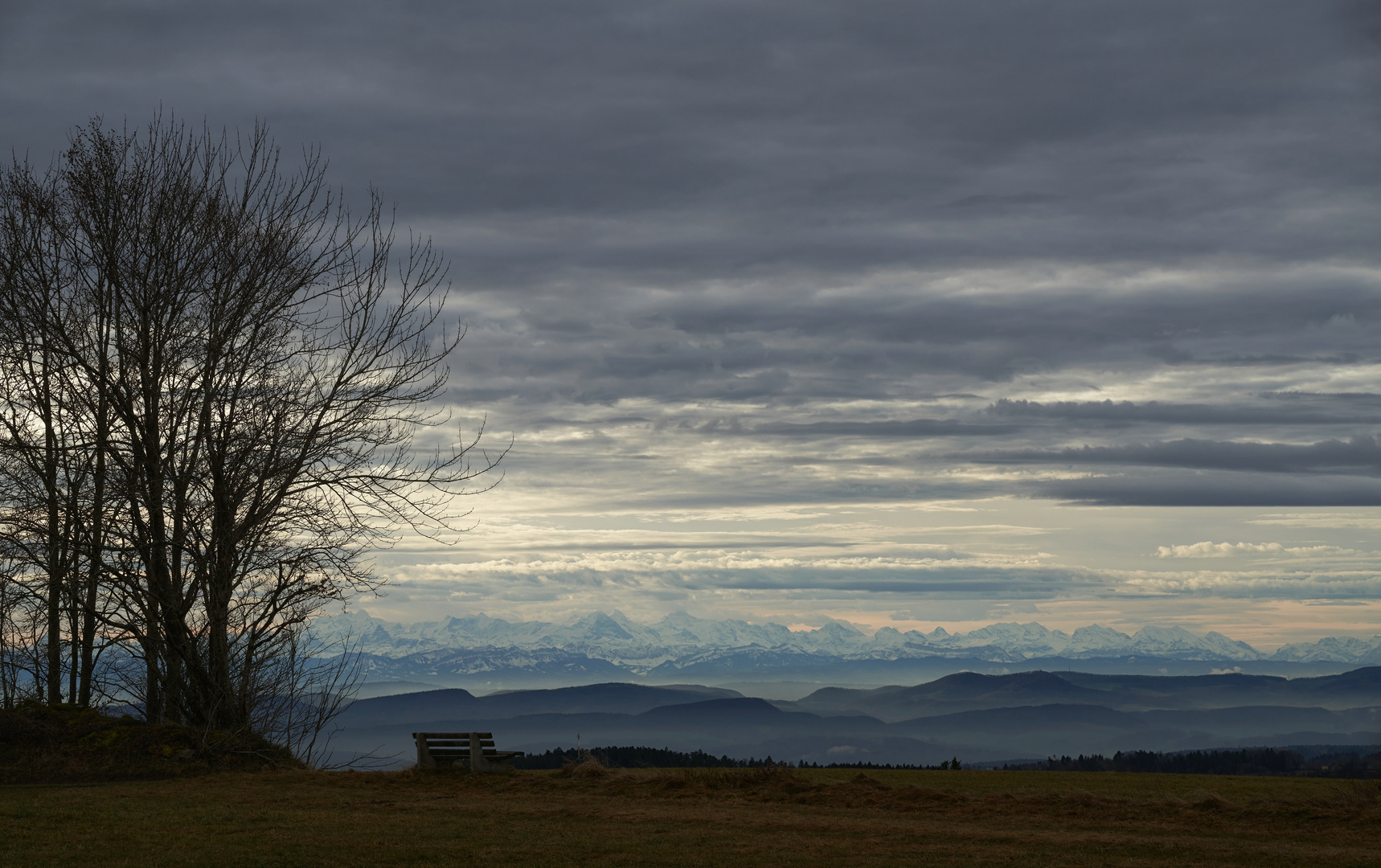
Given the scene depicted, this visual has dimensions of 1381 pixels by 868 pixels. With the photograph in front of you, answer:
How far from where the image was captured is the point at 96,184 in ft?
85.1

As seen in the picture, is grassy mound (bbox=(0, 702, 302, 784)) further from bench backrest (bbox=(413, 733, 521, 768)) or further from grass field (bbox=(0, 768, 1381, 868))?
bench backrest (bbox=(413, 733, 521, 768))

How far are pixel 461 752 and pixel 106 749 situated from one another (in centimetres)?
774

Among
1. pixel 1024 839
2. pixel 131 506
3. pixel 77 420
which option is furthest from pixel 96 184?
pixel 1024 839

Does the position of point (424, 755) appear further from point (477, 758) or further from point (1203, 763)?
point (1203, 763)

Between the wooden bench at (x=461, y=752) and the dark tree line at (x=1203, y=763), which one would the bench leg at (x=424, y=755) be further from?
the dark tree line at (x=1203, y=763)

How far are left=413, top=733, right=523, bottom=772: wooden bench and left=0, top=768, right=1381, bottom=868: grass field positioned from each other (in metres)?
1.22

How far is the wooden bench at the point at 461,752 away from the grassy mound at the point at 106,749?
321cm

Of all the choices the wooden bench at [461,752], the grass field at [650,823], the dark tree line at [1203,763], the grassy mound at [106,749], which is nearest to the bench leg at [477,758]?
the wooden bench at [461,752]

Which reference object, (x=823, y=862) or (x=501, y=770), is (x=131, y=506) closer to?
(x=501, y=770)

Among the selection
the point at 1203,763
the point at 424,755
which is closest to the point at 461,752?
the point at 424,755

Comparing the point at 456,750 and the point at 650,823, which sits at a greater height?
the point at 456,750

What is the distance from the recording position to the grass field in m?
13.9

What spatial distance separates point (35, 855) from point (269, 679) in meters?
14.2

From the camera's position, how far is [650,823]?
57.4 ft
